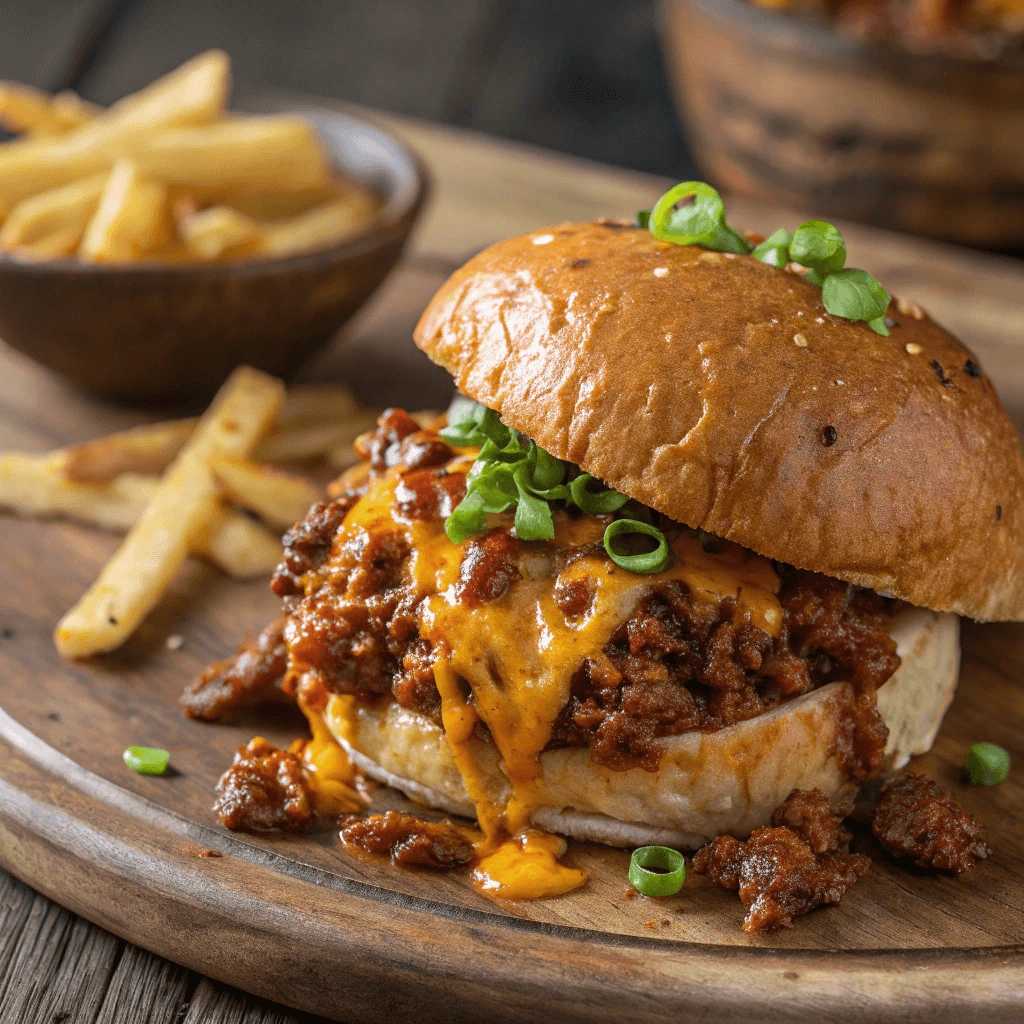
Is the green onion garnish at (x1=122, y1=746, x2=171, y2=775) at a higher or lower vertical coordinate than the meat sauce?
lower

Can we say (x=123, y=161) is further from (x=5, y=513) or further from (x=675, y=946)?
(x=675, y=946)

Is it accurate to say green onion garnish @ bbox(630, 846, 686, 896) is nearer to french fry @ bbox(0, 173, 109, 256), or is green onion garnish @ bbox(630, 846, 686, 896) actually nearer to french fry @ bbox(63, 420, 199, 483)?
french fry @ bbox(63, 420, 199, 483)

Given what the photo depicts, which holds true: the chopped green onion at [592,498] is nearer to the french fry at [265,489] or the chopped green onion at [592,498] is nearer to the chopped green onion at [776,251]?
the chopped green onion at [776,251]

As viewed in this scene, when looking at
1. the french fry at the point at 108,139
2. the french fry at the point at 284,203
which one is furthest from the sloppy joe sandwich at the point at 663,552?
the french fry at the point at 284,203

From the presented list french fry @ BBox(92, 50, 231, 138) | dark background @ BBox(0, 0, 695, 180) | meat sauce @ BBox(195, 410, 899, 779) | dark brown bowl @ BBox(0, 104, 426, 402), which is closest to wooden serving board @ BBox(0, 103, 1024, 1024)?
meat sauce @ BBox(195, 410, 899, 779)

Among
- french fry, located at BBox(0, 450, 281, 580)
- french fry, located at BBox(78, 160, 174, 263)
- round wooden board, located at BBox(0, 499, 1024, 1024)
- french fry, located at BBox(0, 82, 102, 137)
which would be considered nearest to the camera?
round wooden board, located at BBox(0, 499, 1024, 1024)

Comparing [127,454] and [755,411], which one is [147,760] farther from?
[755,411]

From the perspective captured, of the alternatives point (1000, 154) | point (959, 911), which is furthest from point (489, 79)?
point (959, 911)
